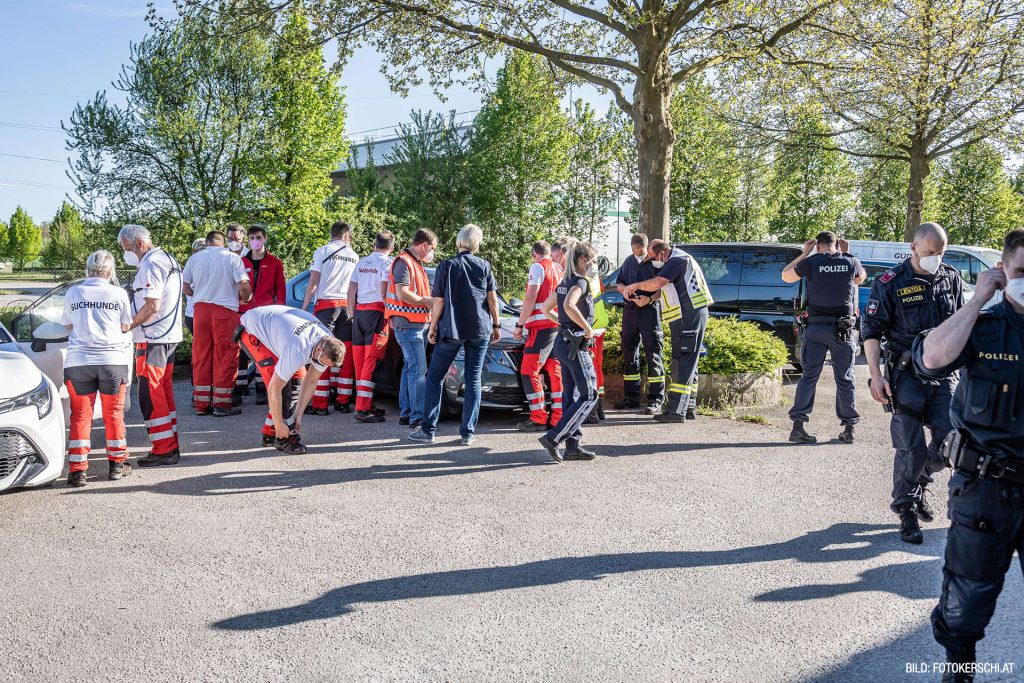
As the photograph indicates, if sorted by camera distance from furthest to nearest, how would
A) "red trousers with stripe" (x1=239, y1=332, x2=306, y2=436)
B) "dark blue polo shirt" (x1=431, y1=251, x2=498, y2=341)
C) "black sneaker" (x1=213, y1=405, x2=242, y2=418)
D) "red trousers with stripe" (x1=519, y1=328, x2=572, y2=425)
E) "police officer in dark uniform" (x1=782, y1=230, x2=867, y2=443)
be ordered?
"black sneaker" (x1=213, y1=405, x2=242, y2=418), "red trousers with stripe" (x1=519, y1=328, x2=572, y2=425), "police officer in dark uniform" (x1=782, y1=230, x2=867, y2=443), "dark blue polo shirt" (x1=431, y1=251, x2=498, y2=341), "red trousers with stripe" (x1=239, y1=332, x2=306, y2=436)

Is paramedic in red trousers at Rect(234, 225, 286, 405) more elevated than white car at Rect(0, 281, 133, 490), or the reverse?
paramedic in red trousers at Rect(234, 225, 286, 405)

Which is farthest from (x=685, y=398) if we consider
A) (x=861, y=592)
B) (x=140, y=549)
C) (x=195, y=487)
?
(x=140, y=549)

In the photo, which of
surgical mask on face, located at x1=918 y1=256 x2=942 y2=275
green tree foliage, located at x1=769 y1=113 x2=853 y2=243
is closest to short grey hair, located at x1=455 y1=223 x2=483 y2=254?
surgical mask on face, located at x1=918 y1=256 x2=942 y2=275

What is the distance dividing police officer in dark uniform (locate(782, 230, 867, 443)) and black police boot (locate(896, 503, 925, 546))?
2.49 metres

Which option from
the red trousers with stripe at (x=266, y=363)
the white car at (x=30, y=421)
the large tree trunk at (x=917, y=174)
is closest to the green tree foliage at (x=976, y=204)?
the large tree trunk at (x=917, y=174)

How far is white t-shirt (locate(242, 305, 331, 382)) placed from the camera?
21.2 ft

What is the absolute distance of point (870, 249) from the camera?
1588 centimetres

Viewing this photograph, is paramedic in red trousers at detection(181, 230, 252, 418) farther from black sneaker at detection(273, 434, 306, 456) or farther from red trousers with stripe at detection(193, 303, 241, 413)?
black sneaker at detection(273, 434, 306, 456)

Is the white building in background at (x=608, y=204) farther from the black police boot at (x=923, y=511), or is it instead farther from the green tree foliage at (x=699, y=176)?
the black police boot at (x=923, y=511)

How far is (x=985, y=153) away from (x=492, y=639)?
26.7m

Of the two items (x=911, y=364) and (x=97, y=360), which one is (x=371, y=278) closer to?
(x=97, y=360)

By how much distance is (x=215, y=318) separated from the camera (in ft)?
28.1

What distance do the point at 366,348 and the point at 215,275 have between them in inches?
67.6

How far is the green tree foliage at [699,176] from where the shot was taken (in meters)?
28.4
